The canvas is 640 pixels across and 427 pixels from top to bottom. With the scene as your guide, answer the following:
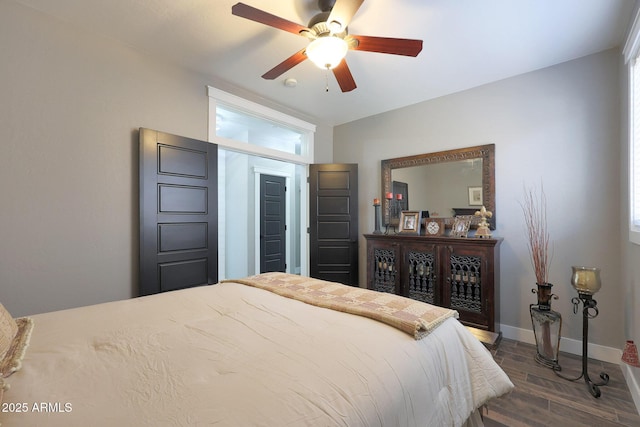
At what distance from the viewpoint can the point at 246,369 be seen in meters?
0.87

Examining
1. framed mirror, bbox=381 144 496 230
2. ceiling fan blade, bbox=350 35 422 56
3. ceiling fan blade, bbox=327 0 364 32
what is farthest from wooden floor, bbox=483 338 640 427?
ceiling fan blade, bbox=327 0 364 32

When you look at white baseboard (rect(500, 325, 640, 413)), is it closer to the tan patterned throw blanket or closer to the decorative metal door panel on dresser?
the decorative metal door panel on dresser

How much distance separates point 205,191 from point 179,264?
0.74 metres

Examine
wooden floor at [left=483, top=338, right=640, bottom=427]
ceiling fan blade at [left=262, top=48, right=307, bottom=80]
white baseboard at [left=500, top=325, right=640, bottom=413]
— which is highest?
ceiling fan blade at [left=262, top=48, right=307, bottom=80]

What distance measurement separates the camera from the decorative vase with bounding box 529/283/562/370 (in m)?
2.29

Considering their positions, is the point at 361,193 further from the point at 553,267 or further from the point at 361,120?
the point at 553,267

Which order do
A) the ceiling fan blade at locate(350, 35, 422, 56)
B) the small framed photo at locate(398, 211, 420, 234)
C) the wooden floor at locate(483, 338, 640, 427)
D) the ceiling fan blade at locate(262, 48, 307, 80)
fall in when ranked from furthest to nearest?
the small framed photo at locate(398, 211, 420, 234) < the ceiling fan blade at locate(262, 48, 307, 80) < the ceiling fan blade at locate(350, 35, 422, 56) < the wooden floor at locate(483, 338, 640, 427)

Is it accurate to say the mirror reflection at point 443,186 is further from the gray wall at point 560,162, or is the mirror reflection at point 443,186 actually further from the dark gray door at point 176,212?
the dark gray door at point 176,212

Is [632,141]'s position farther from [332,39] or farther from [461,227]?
[332,39]

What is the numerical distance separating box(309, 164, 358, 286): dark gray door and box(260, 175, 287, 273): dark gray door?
1380 millimetres

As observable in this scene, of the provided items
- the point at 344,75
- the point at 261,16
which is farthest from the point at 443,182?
the point at 261,16

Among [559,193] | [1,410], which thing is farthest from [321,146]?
[1,410]

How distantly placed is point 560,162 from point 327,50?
2395 mm

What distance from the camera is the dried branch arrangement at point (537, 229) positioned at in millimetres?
2641
